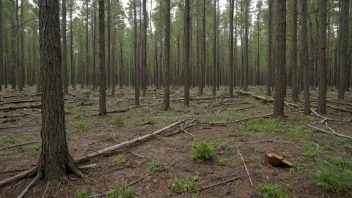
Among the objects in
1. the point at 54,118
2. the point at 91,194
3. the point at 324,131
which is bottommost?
the point at 91,194

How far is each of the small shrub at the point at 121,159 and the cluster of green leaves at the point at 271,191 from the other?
2.97 meters

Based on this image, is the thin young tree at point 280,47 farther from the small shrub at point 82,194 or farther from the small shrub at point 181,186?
the small shrub at point 82,194

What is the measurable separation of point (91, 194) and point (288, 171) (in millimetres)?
3804

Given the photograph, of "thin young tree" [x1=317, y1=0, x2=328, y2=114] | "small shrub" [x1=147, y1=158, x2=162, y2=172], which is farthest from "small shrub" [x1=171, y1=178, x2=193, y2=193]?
"thin young tree" [x1=317, y1=0, x2=328, y2=114]

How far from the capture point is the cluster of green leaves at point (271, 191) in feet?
10.8

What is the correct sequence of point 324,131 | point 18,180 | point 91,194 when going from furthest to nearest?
point 324,131 → point 18,180 → point 91,194

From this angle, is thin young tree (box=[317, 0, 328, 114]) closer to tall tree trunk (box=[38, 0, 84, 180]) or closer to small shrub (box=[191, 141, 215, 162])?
small shrub (box=[191, 141, 215, 162])

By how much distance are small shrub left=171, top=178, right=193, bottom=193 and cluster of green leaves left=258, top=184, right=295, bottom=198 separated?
1188 mm

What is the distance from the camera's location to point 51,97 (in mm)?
3875

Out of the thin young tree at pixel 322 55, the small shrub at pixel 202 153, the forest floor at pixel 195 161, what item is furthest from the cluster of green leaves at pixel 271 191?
the thin young tree at pixel 322 55

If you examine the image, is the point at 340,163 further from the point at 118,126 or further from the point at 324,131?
the point at 118,126

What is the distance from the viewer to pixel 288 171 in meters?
4.14

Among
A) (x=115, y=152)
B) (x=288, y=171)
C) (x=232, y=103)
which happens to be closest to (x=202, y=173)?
(x=288, y=171)

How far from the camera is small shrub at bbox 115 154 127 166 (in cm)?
476
